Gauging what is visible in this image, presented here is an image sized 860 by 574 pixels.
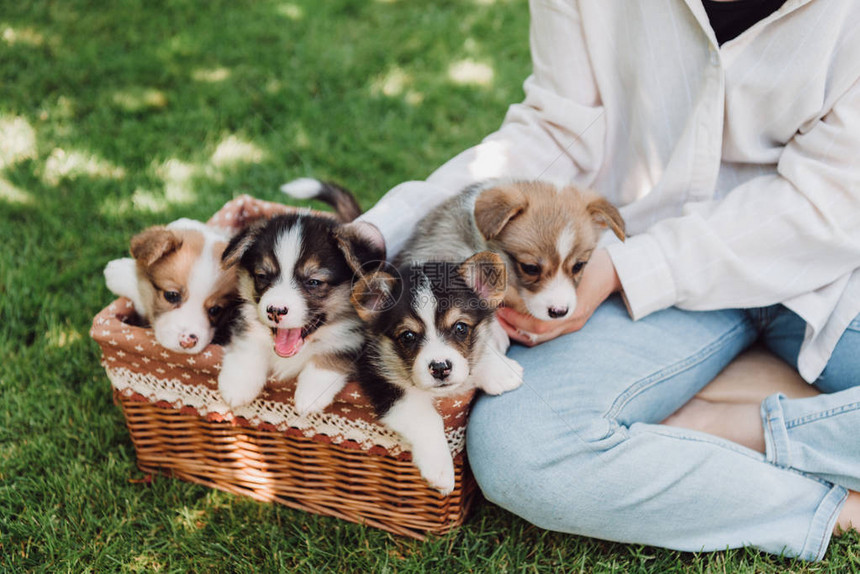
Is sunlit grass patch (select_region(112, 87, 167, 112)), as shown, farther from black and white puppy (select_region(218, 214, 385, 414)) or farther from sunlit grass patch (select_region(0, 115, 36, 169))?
black and white puppy (select_region(218, 214, 385, 414))

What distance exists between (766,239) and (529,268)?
79cm

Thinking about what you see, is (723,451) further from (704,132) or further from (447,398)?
(704,132)

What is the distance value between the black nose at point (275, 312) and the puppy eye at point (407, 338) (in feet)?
1.18

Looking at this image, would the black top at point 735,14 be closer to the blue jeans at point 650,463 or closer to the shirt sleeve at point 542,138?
the shirt sleeve at point 542,138

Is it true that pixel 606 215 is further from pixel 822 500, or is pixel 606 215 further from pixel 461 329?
pixel 822 500

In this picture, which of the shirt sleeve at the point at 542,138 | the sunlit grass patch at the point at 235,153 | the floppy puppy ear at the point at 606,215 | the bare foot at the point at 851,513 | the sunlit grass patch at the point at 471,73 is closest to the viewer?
the bare foot at the point at 851,513

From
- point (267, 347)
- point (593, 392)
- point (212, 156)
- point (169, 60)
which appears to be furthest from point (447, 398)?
point (169, 60)

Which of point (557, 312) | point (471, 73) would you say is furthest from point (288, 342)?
point (471, 73)

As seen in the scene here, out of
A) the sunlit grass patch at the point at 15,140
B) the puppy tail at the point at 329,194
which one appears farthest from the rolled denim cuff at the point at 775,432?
the sunlit grass patch at the point at 15,140

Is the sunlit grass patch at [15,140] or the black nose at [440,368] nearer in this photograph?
the black nose at [440,368]

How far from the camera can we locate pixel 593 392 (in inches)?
93.8

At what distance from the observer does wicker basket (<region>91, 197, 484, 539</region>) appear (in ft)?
7.73

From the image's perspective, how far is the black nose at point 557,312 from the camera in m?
2.40

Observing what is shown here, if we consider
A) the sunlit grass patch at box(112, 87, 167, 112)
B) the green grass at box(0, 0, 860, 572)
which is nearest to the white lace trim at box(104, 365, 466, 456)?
the green grass at box(0, 0, 860, 572)
